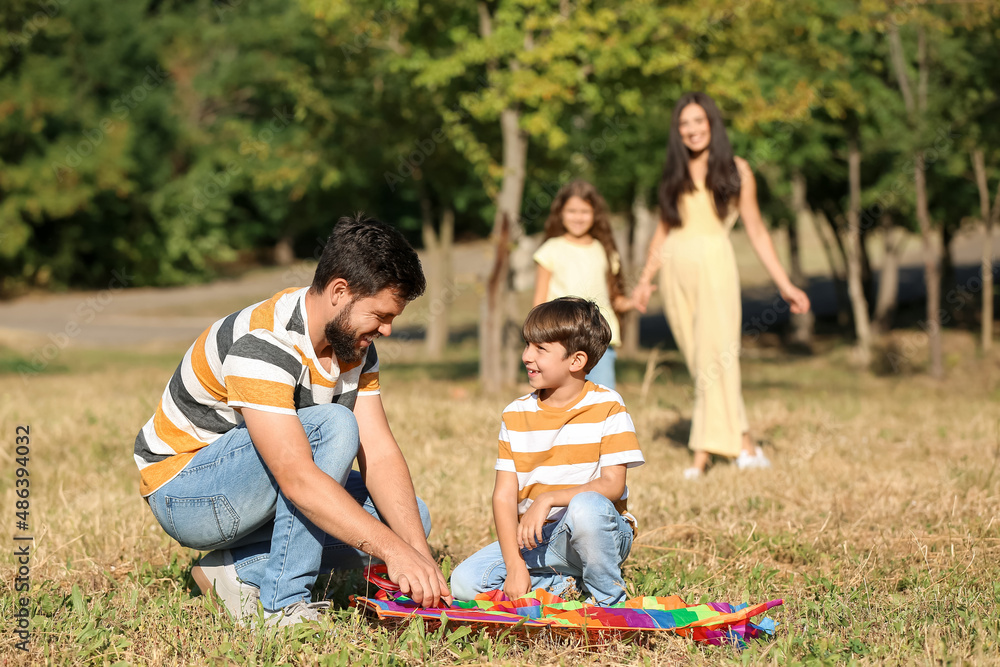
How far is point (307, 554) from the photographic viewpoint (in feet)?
10.2

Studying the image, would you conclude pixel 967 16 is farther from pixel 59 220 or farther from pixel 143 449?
pixel 59 220

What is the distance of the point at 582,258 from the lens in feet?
19.1

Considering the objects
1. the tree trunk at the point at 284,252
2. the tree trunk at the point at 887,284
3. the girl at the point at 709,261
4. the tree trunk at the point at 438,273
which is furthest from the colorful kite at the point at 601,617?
the tree trunk at the point at 284,252

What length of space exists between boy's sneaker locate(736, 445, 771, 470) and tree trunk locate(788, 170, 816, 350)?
12928 millimetres

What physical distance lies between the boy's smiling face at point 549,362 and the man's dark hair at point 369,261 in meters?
0.54

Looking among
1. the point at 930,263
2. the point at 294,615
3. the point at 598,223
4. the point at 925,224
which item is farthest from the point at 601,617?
the point at 930,263

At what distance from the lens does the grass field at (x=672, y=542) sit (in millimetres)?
2949

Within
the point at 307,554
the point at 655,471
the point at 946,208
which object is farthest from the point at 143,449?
the point at 946,208

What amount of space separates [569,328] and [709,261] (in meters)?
2.67

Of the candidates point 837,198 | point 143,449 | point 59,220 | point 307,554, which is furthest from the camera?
point 59,220

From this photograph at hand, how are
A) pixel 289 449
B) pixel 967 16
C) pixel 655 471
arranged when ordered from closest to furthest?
pixel 289 449
pixel 655 471
pixel 967 16

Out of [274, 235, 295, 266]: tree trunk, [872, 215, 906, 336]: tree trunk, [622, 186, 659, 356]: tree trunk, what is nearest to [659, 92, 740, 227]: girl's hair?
[622, 186, 659, 356]: tree trunk

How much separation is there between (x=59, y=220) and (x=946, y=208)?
25218 millimetres

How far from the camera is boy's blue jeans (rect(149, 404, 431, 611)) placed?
310 cm
